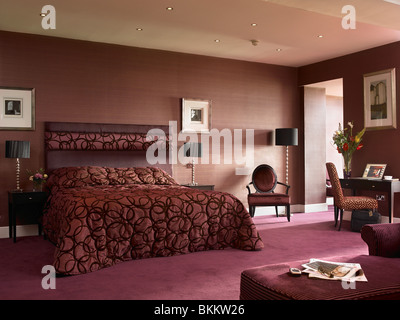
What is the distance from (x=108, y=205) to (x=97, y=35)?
286 centimetres

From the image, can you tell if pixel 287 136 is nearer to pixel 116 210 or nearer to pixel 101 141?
pixel 101 141

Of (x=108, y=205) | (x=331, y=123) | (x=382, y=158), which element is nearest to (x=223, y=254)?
(x=108, y=205)

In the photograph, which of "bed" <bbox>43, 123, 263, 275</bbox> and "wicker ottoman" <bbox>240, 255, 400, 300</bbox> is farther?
"bed" <bbox>43, 123, 263, 275</bbox>

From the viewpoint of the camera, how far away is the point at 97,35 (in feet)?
18.5

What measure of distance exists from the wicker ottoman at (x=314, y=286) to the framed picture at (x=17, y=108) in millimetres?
4328

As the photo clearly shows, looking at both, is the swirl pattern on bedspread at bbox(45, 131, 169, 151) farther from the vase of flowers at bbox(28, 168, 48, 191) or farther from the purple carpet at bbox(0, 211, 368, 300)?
the purple carpet at bbox(0, 211, 368, 300)

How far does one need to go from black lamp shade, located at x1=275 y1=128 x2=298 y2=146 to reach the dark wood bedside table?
412 centimetres

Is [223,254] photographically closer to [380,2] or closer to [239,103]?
[380,2]

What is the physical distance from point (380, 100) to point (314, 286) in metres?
4.99

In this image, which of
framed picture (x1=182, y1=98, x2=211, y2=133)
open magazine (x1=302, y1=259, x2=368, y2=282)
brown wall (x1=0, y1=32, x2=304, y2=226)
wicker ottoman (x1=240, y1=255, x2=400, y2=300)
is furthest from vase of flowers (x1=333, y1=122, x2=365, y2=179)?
open magazine (x1=302, y1=259, x2=368, y2=282)

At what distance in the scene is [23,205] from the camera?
5.47 metres

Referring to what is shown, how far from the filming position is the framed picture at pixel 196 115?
21.8 ft

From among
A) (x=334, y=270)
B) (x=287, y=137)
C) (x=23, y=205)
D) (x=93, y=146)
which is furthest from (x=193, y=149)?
(x=334, y=270)

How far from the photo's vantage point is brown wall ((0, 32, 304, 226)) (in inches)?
217
